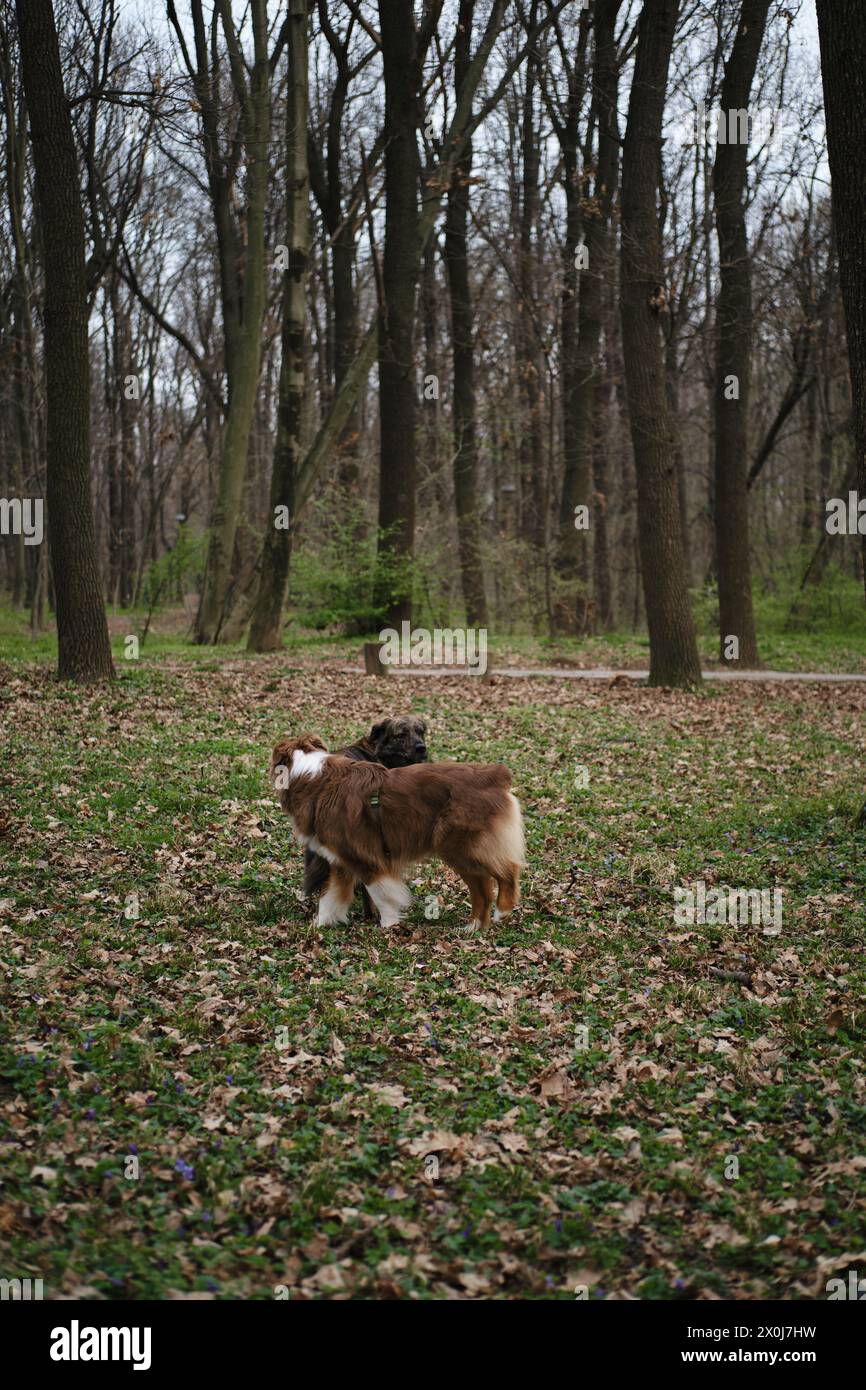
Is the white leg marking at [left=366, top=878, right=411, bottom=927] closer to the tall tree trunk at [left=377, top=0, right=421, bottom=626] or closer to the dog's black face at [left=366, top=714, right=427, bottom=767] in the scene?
the dog's black face at [left=366, top=714, right=427, bottom=767]

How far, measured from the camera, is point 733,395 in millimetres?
21484

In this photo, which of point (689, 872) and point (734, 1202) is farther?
point (689, 872)

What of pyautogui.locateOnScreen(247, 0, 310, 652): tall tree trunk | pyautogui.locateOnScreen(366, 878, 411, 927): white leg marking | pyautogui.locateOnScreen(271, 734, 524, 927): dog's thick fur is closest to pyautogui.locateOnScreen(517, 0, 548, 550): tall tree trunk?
pyautogui.locateOnScreen(247, 0, 310, 652): tall tree trunk

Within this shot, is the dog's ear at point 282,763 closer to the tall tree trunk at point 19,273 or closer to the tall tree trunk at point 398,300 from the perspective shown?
the tall tree trunk at point 398,300

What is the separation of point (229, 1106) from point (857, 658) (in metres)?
21.6

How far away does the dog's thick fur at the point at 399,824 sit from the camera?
7.41m

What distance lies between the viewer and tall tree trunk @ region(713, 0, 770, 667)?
21.0 metres

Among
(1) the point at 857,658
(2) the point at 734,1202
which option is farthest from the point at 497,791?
(1) the point at 857,658

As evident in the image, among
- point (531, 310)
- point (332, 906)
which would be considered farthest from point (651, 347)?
point (332, 906)

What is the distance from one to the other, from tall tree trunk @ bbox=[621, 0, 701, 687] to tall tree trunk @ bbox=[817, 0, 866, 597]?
8.34 metres

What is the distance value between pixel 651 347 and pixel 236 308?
12.3m
